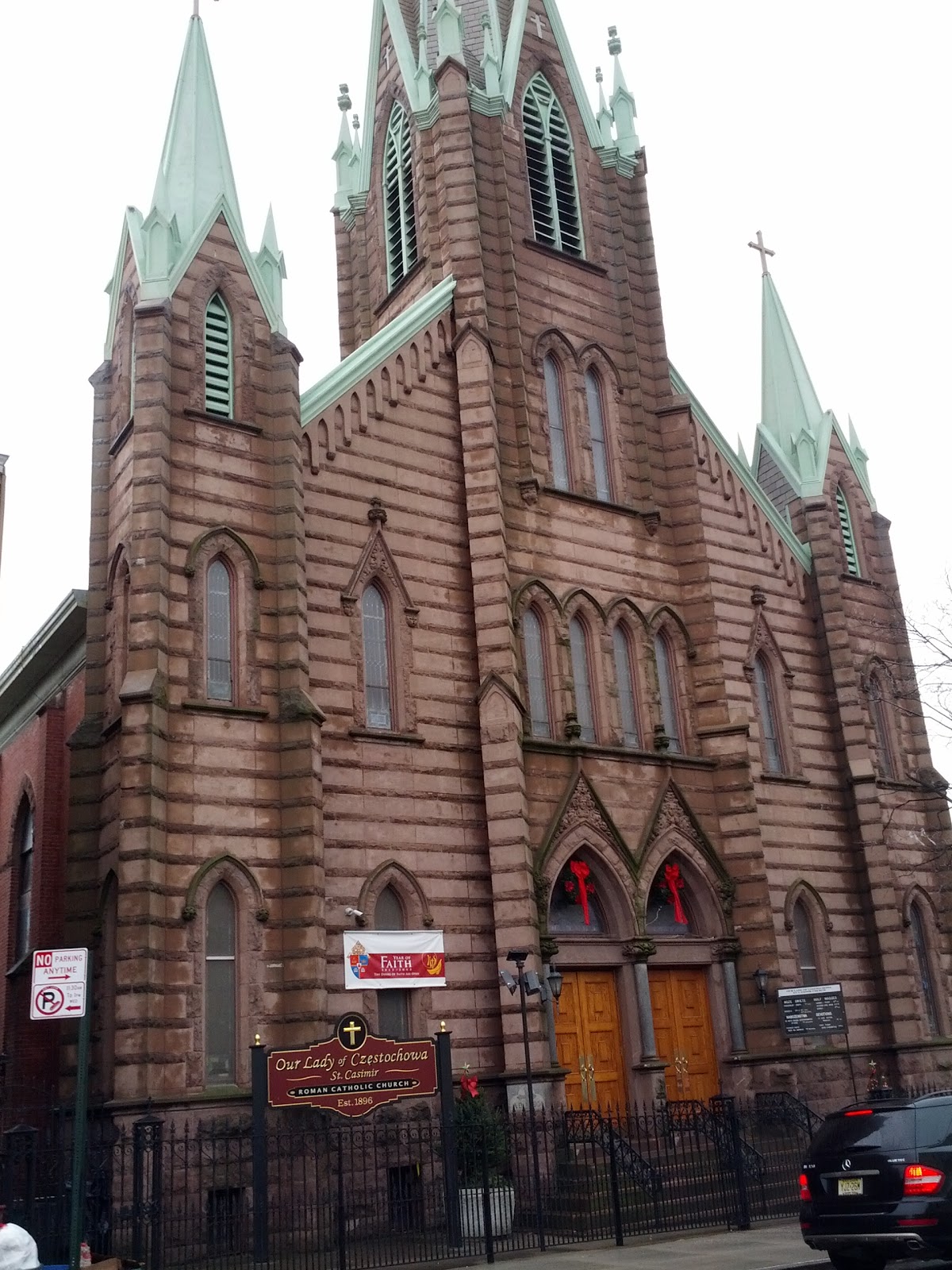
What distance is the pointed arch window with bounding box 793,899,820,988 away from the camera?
88.6 ft

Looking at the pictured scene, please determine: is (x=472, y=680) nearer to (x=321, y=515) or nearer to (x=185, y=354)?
(x=321, y=515)

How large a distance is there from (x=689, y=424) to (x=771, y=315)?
25.2ft

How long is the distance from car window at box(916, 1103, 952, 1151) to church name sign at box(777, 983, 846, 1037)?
11713 millimetres

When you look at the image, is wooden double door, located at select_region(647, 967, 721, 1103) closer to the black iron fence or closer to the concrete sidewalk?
the black iron fence

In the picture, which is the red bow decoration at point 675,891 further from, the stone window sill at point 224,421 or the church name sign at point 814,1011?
the stone window sill at point 224,421

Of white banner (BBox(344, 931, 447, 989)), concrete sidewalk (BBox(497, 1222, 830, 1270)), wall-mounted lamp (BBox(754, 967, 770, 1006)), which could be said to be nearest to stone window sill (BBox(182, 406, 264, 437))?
white banner (BBox(344, 931, 447, 989))

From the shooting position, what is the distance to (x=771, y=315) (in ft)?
116

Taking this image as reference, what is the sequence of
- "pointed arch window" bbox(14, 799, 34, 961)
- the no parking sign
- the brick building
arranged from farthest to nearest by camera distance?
"pointed arch window" bbox(14, 799, 34, 961) → the brick building → the no parking sign

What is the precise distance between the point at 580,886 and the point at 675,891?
7.81ft

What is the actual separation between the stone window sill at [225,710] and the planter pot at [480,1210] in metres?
7.64

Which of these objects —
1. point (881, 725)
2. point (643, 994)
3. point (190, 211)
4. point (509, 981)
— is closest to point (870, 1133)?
point (509, 981)

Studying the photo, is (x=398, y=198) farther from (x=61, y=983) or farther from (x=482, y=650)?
(x=61, y=983)

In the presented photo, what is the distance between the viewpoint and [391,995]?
854 inches

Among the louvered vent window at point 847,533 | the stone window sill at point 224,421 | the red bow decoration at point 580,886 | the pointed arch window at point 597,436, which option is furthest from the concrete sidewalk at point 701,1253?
the louvered vent window at point 847,533
